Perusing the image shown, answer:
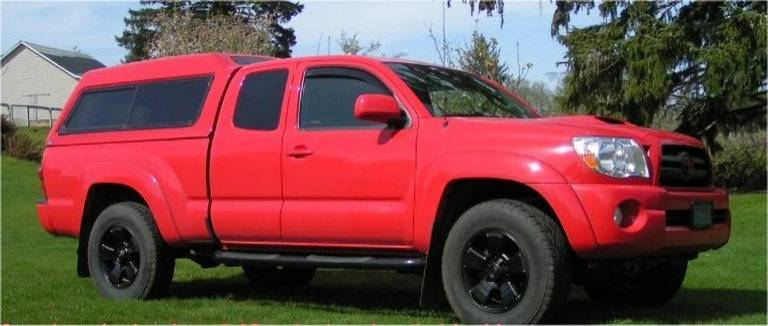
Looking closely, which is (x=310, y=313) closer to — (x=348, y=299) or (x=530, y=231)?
(x=348, y=299)

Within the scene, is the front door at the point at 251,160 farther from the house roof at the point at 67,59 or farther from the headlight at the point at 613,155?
the house roof at the point at 67,59

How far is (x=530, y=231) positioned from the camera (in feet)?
19.6

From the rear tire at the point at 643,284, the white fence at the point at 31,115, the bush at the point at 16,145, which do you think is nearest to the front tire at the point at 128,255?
the rear tire at the point at 643,284

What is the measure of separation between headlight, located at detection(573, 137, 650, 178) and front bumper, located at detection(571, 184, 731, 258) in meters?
0.10

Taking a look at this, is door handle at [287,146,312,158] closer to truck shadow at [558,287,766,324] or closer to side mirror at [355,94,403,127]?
side mirror at [355,94,403,127]

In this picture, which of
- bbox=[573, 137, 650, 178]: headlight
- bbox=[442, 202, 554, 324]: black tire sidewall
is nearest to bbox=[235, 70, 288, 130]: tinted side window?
bbox=[442, 202, 554, 324]: black tire sidewall

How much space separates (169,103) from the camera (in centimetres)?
810

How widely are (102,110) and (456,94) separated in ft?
10.4

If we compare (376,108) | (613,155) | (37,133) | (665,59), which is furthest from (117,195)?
(37,133)

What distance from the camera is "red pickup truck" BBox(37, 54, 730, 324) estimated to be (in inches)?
234

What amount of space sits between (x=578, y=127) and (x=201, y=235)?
3015 millimetres

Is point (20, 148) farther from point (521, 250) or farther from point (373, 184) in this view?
point (521, 250)

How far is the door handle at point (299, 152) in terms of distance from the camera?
693cm

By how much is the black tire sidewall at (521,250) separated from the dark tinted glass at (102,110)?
3343mm
